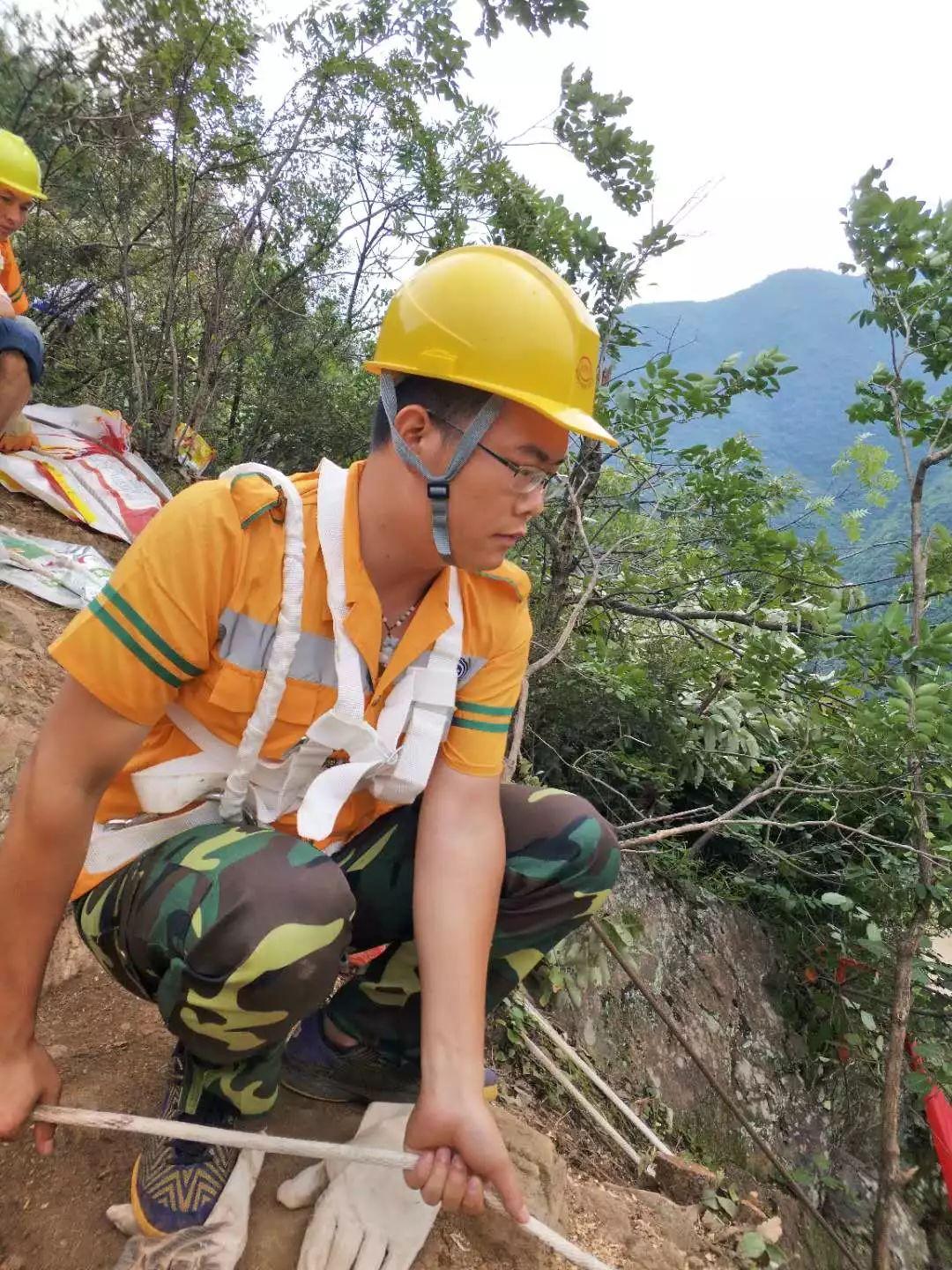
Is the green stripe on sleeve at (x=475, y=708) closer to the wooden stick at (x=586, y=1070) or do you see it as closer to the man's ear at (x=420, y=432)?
the man's ear at (x=420, y=432)

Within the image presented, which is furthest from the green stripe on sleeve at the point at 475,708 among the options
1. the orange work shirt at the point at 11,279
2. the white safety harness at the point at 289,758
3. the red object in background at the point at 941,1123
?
the orange work shirt at the point at 11,279

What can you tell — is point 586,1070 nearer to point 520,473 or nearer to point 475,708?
point 475,708

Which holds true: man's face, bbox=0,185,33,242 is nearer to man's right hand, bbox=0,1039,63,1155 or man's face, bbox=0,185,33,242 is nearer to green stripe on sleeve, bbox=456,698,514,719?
green stripe on sleeve, bbox=456,698,514,719

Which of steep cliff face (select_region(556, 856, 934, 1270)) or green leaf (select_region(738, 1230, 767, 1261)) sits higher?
green leaf (select_region(738, 1230, 767, 1261))

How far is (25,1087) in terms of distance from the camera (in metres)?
1.13

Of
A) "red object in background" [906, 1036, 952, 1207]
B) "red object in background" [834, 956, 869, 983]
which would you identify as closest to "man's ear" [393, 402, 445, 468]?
"red object in background" [906, 1036, 952, 1207]

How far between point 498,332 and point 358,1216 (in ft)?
4.90

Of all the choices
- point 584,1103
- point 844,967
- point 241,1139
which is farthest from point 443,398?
point 844,967

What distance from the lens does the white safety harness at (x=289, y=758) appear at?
4.06ft

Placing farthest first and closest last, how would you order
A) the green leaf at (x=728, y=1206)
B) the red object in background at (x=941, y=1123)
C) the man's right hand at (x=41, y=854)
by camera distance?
1. the red object in background at (x=941, y=1123)
2. the green leaf at (x=728, y=1206)
3. the man's right hand at (x=41, y=854)

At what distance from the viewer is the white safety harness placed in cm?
124

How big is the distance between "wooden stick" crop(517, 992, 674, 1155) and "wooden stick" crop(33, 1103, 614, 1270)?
3.86ft

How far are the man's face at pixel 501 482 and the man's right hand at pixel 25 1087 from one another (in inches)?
40.5

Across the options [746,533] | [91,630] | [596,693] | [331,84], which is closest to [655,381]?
[746,533]
